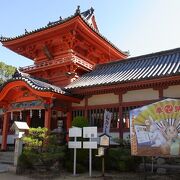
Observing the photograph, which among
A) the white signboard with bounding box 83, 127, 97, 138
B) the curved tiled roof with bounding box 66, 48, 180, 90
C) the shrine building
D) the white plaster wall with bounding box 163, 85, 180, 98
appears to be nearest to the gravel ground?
the white signboard with bounding box 83, 127, 97, 138

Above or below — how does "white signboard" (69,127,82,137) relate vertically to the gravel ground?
above

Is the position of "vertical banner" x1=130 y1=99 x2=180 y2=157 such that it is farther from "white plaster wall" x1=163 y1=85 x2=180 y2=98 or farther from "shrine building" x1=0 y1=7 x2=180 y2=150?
"white plaster wall" x1=163 y1=85 x2=180 y2=98

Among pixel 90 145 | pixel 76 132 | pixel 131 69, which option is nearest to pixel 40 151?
pixel 76 132

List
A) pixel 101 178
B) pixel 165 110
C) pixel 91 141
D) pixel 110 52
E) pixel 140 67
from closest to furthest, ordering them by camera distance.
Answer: pixel 165 110, pixel 101 178, pixel 91 141, pixel 140 67, pixel 110 52

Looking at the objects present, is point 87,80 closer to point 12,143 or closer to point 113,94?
point 113,94

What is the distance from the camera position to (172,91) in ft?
40.9

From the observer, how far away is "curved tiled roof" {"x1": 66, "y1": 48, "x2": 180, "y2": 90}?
13.6m

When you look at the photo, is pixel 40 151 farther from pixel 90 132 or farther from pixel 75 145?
pixel 90 132

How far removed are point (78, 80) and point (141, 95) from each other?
503 centimetres

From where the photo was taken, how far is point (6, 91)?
599 inches

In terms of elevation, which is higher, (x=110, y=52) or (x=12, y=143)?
(x=110, y=52)

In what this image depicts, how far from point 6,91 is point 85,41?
687 cm

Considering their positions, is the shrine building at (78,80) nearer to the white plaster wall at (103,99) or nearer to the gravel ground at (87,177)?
the white plaster wall at (103,99)

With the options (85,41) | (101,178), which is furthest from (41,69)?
(101,178)
